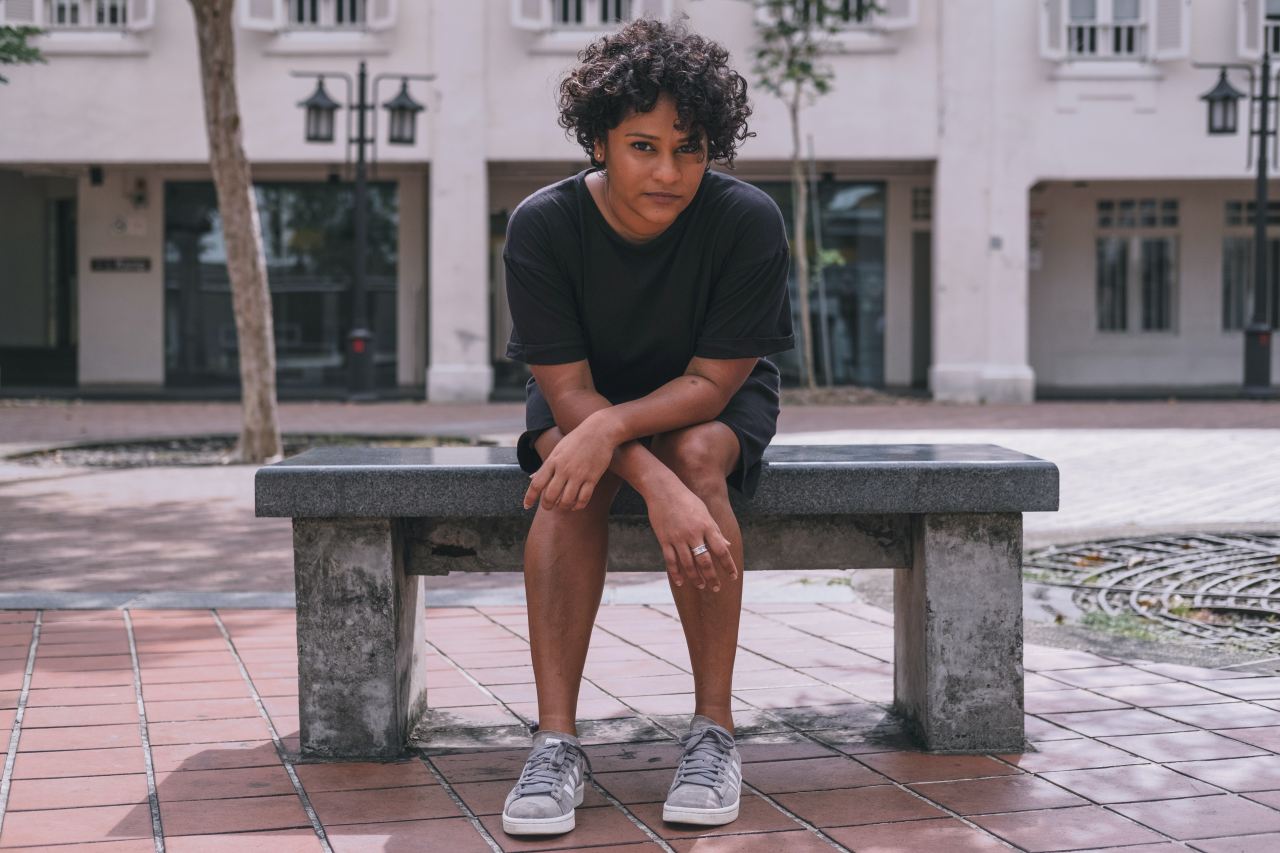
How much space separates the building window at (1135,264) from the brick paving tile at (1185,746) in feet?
65.8

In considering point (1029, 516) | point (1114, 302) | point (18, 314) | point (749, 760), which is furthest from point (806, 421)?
point (18, 314)

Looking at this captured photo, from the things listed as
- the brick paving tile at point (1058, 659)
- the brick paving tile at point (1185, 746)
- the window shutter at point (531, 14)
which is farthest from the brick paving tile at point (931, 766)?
the window shutter at point (531, 14)

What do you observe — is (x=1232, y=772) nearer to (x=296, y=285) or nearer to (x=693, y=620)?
(x=693, y=620)

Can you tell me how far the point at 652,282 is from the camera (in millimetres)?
3463

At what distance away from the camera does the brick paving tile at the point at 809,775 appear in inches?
132

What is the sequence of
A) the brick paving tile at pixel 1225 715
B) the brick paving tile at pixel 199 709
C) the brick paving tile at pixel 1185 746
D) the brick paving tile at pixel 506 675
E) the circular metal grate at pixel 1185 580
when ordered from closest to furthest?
the brick paving tile at pixel 1185 746, the brick paving tile at pixel 1225 715, the brick paving tile at pixel 199 709, the brick paving tile at pixel 506 675, the circular metal grate at pixel 1185 580

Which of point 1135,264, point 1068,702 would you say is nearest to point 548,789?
point 1068,702

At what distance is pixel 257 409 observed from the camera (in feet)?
37.9

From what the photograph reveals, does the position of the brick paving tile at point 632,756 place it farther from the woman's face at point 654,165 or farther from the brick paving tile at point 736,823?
the woman's face at point 654,165

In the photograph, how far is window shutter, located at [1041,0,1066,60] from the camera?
19.9 m

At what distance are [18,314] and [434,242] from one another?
7.91m

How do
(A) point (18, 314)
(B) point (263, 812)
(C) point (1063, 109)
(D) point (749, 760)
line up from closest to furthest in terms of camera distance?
1. (B) point (263, 812)
2. (D) point (749, 760)
3. (C) point (1063, 109)
4. (A) point (18, 314)

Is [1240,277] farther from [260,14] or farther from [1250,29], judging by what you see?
[260,14]

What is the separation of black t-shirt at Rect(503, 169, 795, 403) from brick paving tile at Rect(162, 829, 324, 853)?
1092 millimetres
